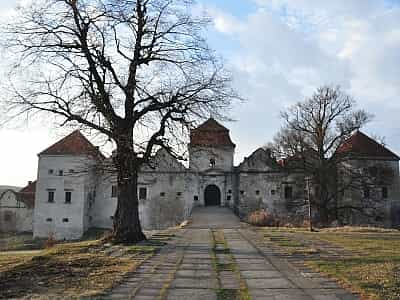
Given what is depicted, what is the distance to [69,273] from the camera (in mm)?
10789

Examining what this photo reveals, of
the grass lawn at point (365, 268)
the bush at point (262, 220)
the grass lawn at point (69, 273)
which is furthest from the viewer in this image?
the bush at point (262, 220)

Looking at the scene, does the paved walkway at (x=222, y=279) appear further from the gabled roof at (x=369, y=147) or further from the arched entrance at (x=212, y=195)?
the gabled roof at (x=369, y=147)

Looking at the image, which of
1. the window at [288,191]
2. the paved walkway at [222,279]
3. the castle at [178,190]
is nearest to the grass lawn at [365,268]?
the paved walkway at [222,279]

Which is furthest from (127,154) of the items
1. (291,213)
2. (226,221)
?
(291,213)

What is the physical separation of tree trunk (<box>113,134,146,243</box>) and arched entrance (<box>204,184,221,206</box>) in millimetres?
30788

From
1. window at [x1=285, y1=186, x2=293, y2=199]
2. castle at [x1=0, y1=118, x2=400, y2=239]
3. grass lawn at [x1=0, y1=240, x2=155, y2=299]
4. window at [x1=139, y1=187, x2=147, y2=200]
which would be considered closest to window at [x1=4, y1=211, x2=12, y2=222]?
castle at [x1=0, y1=118, x2=400, y2=239]

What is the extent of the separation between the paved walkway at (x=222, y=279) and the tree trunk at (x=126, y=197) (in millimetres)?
3837

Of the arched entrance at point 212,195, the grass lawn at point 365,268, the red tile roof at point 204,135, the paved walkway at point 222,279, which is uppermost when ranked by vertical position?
the red tile roof at point 204,135

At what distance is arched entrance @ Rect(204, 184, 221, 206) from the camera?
164 ft

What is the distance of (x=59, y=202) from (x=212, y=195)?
16.5 meters

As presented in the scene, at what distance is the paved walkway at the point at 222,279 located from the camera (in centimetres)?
817

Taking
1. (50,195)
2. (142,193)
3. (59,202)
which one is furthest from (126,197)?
(50,195)

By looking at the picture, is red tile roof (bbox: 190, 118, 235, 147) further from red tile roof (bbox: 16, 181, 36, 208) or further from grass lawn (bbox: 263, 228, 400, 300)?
red tile roof (bbox: 16, 181, 36, 208)

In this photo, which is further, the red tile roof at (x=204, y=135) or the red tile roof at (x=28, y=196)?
the red tile roof at (x=28, y=196)
